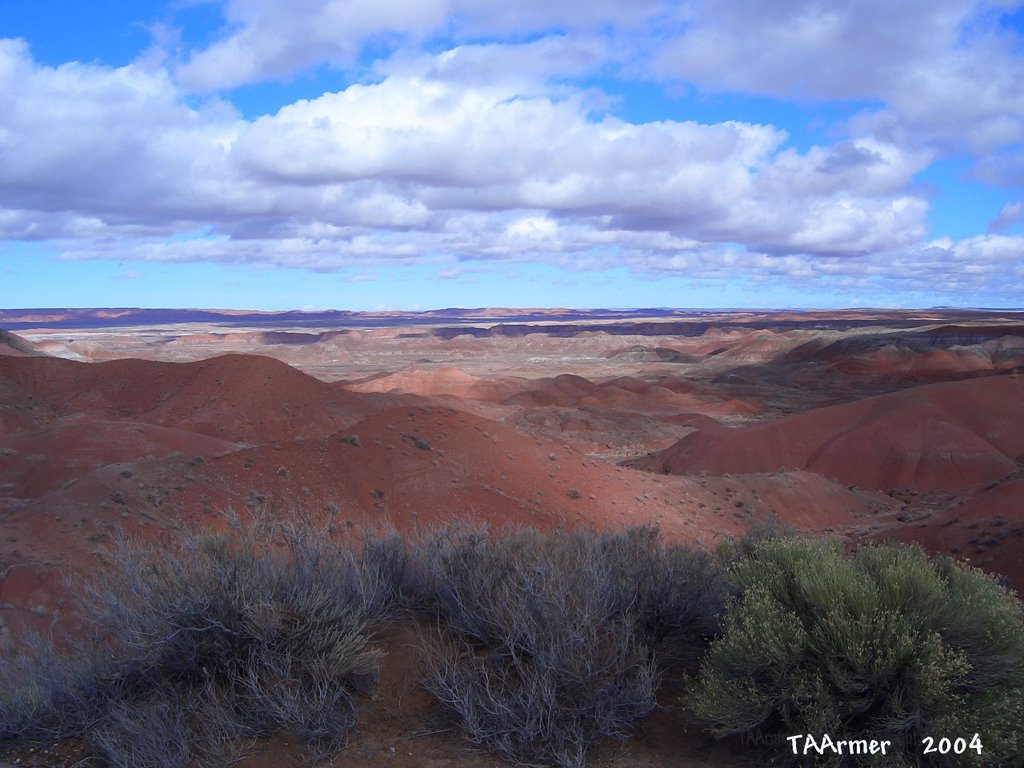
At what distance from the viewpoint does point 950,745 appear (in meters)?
4.31

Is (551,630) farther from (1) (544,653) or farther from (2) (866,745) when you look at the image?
(2) (866,745)

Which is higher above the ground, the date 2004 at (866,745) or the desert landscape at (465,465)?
the date 2004 at (866,745)

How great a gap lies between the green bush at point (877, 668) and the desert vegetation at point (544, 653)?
0.04 feet

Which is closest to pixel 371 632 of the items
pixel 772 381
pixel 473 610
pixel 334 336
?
pixel 473 610

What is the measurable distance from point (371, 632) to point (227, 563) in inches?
46.6

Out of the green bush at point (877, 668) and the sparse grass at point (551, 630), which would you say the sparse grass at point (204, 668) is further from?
the green bush at point (877, 668)

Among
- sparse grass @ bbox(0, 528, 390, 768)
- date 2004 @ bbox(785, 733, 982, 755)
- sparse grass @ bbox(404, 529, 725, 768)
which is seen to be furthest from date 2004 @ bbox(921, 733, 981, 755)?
sparse grass @ bbox(0, 528, 390, 768)

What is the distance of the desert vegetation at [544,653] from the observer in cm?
452

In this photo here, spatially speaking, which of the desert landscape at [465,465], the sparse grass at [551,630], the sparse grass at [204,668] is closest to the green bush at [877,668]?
the desert landscape at [465,465]

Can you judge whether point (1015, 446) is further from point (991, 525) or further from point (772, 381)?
point (772, 381)

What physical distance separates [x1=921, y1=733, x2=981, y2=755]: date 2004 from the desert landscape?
1.04 meters

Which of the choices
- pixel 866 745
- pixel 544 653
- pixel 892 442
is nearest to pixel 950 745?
pixel 866 745

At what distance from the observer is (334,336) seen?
14700 cm

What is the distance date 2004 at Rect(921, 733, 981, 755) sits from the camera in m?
4.27
